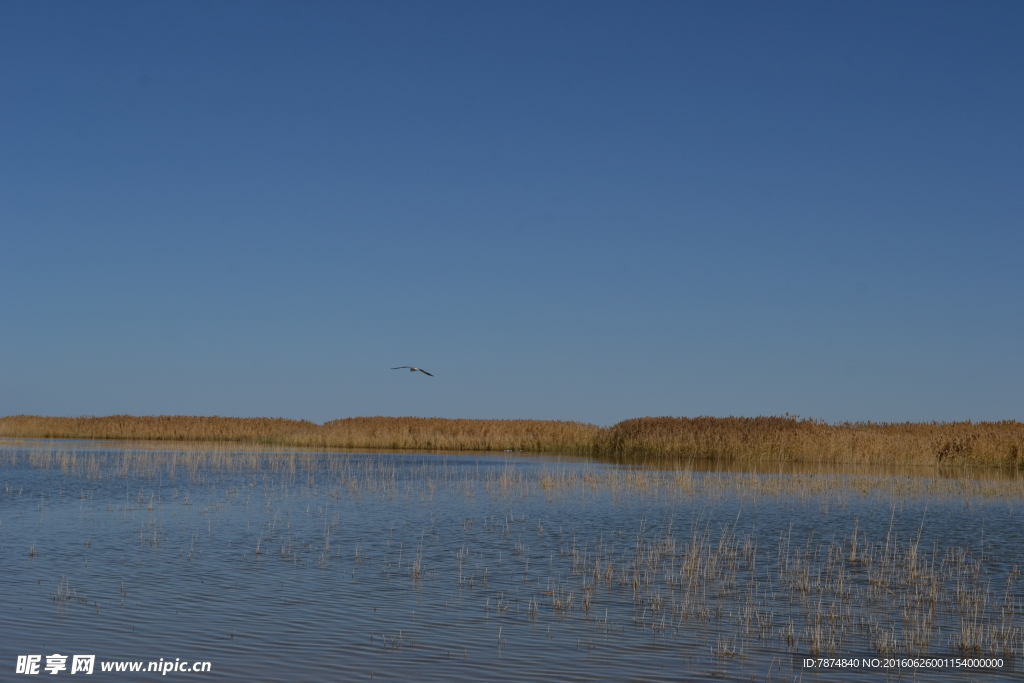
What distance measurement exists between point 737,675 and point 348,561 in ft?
25.5

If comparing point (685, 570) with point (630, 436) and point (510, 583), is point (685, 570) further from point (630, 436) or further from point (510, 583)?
point (630, 436)

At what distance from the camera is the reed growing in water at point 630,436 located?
4231 centimetres

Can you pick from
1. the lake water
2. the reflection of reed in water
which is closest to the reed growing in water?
the reflection of reed in water

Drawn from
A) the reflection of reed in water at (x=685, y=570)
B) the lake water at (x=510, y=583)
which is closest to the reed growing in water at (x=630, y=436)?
the reflection of reed in water at (x=685, y=570)

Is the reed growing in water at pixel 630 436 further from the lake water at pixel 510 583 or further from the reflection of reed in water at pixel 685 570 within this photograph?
the lake water at pixel 510 583

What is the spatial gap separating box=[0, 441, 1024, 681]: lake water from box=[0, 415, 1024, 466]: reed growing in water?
58.1 feet

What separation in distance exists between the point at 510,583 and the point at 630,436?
38229 millimetres

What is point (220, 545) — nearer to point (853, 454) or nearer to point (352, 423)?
point (853, 454)

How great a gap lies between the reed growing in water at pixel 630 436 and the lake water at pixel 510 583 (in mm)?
17724

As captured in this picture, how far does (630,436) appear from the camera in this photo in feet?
167

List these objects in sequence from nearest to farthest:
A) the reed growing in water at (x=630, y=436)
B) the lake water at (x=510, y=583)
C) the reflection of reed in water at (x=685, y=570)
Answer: the lake water at (x=510, y=583) < the reflection of reed in water at (x=685, y=570) < the reed growing in water at (x=630, y=436)

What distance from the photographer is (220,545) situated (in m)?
16.1

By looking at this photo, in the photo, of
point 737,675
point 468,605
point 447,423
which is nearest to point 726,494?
point 468,605

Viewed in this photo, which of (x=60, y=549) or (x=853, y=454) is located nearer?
(x=60, y=549)
